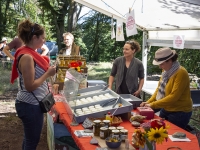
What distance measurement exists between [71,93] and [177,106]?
3.55 ft

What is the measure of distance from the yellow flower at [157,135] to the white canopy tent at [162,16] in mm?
2508

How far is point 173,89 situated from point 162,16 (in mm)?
1867

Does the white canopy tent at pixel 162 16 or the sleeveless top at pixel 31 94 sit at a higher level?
the white canopy tent at pixel 162 16

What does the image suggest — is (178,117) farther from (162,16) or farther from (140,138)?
(162,16)

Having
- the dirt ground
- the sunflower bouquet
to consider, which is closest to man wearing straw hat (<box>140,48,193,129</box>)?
the sunflower bouquet

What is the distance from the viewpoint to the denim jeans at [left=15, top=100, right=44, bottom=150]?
2.34 m

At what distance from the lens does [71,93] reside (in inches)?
111

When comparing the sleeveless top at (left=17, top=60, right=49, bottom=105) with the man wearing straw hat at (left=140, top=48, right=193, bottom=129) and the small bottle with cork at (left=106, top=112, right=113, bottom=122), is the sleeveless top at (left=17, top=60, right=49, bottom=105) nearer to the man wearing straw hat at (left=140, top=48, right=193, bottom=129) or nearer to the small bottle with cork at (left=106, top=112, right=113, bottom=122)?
the small bottle with cork at (left=106, top=112, right=113, bottom=122)

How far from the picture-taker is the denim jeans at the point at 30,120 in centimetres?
234

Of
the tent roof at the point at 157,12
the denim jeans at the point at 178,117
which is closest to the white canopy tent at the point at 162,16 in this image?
the tent roof at the point at 157,12

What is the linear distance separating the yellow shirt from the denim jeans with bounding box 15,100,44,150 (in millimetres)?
1191

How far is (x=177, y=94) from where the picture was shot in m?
2.79

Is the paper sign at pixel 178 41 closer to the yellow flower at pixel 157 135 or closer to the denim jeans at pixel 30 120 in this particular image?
the denim jeans at pixel 30 120

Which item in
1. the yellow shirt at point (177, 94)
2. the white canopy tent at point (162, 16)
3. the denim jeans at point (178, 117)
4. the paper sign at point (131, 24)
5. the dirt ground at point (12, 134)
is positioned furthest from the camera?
the dirt ground at point (12, 134)
